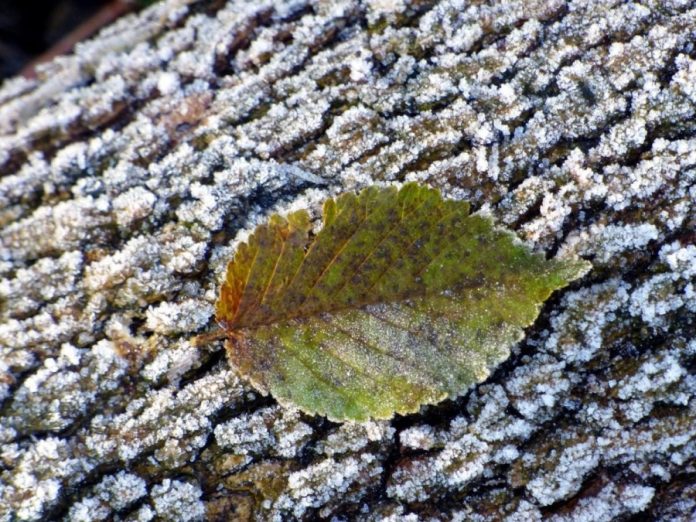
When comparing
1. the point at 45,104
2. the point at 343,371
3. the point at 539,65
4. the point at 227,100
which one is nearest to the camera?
the point at 343,371

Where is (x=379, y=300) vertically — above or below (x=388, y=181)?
below

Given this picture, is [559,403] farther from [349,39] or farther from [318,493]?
[349,39]

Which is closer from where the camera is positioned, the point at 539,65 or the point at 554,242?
the point at 554,242

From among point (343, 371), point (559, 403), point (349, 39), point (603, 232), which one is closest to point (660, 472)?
point (559, 403)
